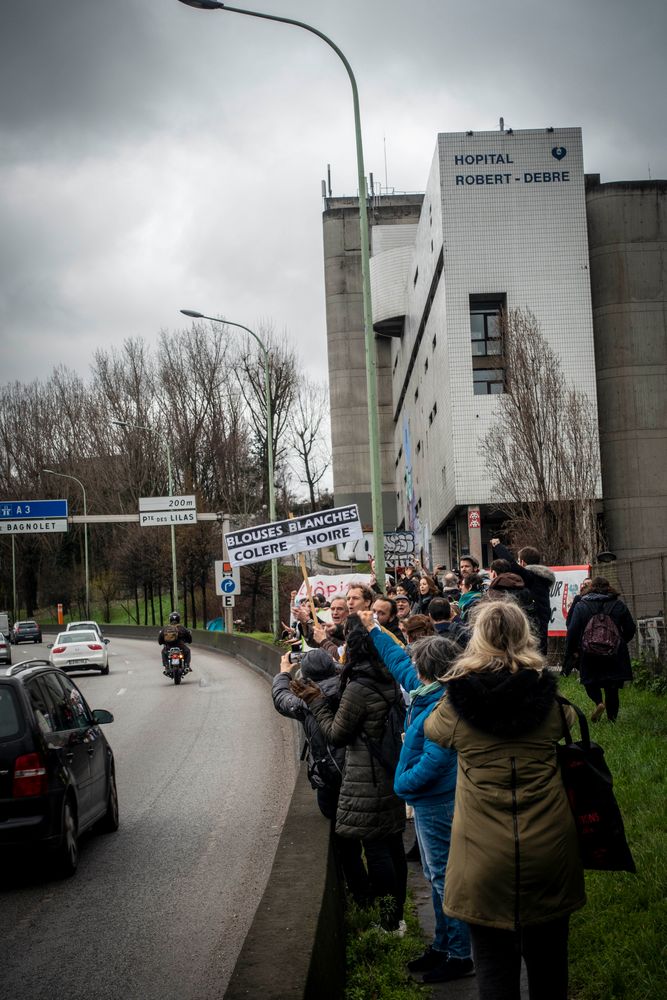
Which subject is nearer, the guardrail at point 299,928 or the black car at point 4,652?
the guardrail at point 299,928

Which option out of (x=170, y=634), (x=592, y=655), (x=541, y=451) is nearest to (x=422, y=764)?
(x=592, y=655)

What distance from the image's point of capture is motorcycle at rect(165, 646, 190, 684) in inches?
1120

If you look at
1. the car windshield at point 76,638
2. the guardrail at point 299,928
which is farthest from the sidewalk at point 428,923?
the car windshield at point 76,638

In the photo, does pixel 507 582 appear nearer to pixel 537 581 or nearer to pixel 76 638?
pixel 537 581

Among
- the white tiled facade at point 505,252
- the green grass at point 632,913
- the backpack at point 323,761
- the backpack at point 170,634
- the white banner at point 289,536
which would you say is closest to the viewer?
the green grass at point 632,913

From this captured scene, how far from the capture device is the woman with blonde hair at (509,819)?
3.97 meters

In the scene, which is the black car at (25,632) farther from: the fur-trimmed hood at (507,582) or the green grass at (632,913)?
the fur-trimmed hood at (507,582)

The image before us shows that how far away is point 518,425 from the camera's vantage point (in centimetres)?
3186

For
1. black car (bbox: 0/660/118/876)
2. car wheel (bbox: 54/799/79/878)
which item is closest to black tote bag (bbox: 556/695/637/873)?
black car (bbox: 0/660/118/876)


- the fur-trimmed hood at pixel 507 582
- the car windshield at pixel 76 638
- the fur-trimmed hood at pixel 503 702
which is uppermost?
the fur-trimmed hood at pixel 507 582

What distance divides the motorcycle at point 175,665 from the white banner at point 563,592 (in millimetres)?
11852

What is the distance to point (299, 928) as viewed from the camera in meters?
4.64

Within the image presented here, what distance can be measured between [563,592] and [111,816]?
11381 millimetres

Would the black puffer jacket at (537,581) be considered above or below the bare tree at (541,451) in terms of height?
below
